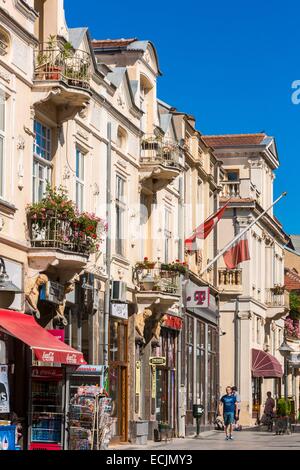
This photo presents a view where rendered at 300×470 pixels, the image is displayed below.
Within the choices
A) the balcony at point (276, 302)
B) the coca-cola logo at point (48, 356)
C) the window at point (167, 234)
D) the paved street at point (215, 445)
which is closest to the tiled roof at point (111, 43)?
the window at point (167, 234)

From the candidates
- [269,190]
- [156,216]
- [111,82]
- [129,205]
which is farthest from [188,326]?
[269,190]

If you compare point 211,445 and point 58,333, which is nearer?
point 58,333

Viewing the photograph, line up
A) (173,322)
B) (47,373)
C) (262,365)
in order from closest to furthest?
(47,373) < (173,322) < (262,365)

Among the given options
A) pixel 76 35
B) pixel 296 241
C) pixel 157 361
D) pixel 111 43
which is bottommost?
pixel 157 361

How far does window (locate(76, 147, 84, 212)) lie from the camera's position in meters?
30.5

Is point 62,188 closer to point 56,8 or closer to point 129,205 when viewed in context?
point 56,8

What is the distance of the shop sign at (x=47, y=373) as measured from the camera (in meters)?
26.3

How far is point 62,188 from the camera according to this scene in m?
28.6

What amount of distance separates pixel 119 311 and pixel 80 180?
14.9 feet

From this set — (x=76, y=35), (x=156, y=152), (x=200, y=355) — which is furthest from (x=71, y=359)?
(x=200, y=355)

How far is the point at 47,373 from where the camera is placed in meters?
26.4

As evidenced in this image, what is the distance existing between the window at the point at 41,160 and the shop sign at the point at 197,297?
15.1 meters

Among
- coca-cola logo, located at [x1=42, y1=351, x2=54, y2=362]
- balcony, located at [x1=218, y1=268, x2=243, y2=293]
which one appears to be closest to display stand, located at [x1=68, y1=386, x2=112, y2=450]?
coca-cola logo, located at [x1=42, y1=351, x2=54, y2=362]

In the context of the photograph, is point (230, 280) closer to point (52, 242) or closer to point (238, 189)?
point (238, 189)
